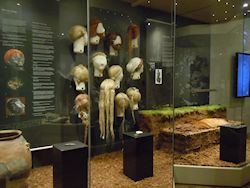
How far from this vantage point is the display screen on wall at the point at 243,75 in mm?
3162

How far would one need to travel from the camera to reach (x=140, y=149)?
221cm

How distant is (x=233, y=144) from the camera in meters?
2.61

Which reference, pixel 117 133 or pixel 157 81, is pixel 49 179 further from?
pixel 157 81

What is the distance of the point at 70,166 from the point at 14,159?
378 mm

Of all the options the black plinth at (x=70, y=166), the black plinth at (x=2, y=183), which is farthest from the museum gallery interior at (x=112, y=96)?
the black plinth at (x=2, y=183)

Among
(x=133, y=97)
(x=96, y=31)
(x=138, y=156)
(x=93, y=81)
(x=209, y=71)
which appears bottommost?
(x=138, y=156)

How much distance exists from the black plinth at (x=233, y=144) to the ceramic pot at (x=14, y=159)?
2.05 meters

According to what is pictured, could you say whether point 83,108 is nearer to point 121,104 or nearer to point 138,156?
point 121,104

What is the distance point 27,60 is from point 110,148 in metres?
1.19

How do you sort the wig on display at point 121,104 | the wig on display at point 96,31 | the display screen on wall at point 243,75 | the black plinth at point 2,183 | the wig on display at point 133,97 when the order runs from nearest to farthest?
the black plinth at point 2,183 < the wig on display at point 96,31 < the wig on display at point 121,104 < the wig on display at point 133,97 < the display screen on wall at point 243,75

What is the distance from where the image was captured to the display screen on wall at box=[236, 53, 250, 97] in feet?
10.4

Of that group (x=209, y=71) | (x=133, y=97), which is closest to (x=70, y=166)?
(x=133, y=97)

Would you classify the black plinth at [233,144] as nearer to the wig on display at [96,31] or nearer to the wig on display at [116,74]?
the wig on display at [116,74]

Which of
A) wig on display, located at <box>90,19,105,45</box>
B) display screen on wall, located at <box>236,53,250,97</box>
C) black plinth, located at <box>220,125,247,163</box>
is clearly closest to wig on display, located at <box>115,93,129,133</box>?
wig on display, located at <box>90,19,105,45</box>
